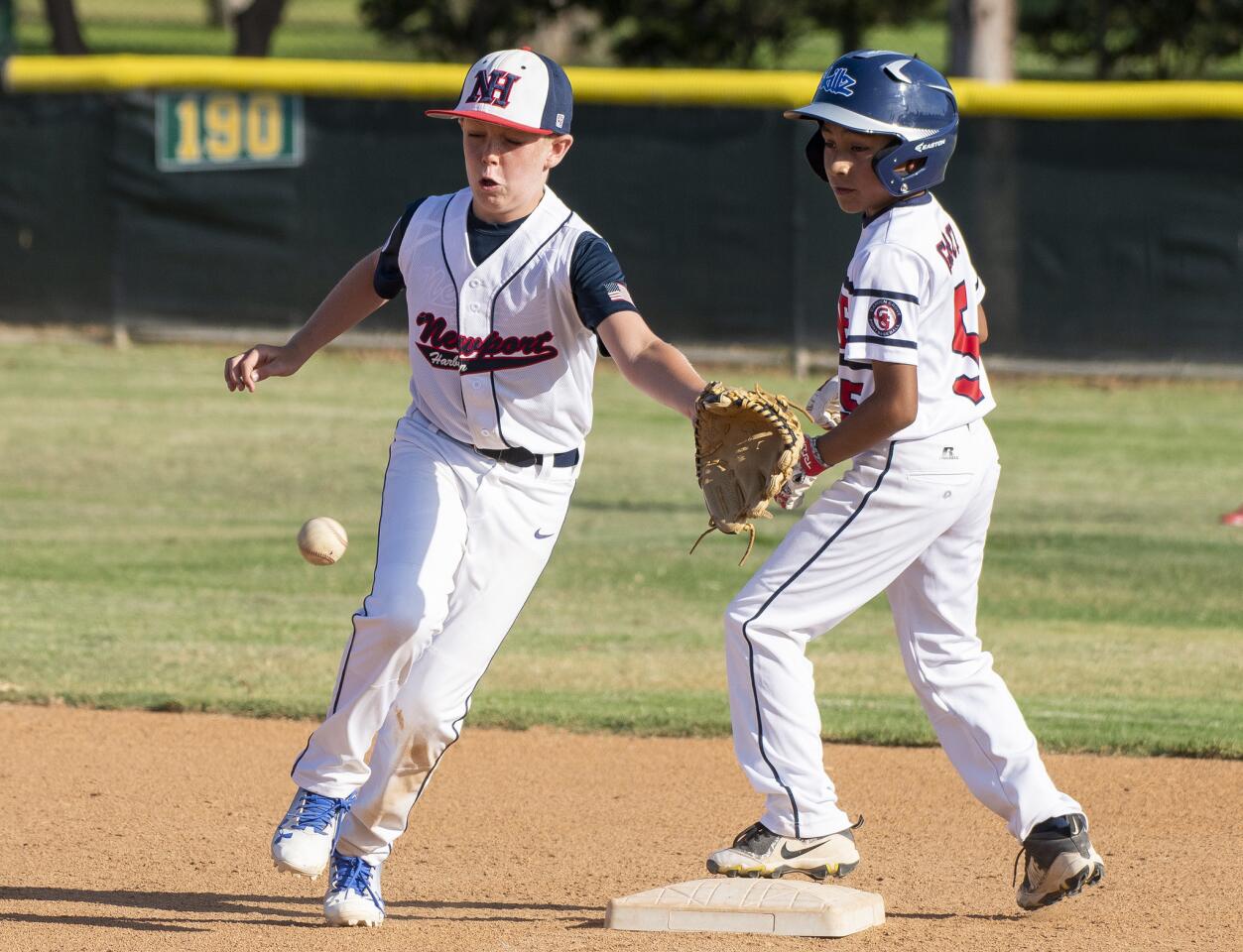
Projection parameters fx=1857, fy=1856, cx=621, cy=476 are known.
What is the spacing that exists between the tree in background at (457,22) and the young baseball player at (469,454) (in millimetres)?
20435

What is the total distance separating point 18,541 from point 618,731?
431cm

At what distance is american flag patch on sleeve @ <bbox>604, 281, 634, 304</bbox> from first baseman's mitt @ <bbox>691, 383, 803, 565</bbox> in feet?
1.00

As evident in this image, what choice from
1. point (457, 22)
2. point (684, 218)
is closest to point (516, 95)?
point (684, 218)

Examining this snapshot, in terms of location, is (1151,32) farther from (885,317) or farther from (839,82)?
(885,317)

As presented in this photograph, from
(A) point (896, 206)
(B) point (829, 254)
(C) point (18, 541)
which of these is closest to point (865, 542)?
(A) point (896, 206)

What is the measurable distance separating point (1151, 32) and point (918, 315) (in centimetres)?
2297

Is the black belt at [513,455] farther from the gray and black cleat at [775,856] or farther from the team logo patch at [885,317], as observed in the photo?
the gray and black cleat at [775,856]

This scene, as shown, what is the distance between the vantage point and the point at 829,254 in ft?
45.7

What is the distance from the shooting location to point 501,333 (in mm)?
4184

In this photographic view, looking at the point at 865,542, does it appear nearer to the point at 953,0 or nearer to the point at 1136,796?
the point at 1136,796

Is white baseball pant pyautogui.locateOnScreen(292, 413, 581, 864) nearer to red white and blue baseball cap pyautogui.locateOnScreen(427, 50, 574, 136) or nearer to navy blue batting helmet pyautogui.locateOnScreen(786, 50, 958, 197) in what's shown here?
red white and blue baseball cap pyautogui.locateOnScreen(427, 50, 574, 136)

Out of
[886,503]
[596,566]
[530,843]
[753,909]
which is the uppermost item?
[886,503]

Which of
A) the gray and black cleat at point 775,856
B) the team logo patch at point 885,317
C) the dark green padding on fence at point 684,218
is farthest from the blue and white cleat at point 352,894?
the dark green padding on fence at point 684,218

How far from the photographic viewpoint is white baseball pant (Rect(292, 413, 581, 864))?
162 inches
